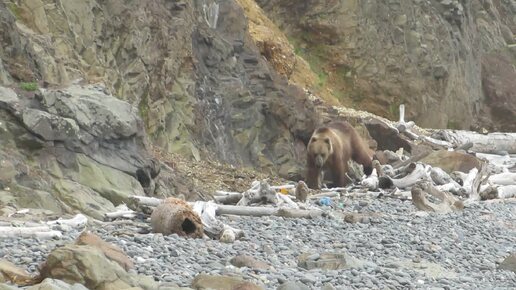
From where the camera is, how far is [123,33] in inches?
603

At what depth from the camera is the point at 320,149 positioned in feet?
50.6

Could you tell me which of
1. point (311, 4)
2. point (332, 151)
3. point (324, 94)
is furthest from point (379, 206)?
point (311, 4)

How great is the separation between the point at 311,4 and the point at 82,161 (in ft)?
69.6

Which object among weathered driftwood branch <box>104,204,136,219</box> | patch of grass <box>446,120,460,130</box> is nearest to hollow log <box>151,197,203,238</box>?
weathered driftwood branch <box>104,204,136,219</box>

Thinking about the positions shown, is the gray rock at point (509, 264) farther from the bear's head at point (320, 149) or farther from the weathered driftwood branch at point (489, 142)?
the weathered driftwood branch at point (489, 142)

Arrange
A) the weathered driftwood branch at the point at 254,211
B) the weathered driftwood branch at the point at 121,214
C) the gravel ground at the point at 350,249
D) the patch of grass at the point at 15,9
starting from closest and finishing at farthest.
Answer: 1. the gravel ground at the point at 350,249
2. the weathered driftwood branch at the point at 121,214
3. the weathered driftwood branch at the point at 254,211
4. the patch of grass at the point at 15,9

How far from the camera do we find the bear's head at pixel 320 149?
15.4 meters

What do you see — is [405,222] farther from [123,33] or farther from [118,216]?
[123,33]

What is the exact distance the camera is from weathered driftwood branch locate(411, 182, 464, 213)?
12.1 metres

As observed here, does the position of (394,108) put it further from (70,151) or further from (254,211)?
(70,151)

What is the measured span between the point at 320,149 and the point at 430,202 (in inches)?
131

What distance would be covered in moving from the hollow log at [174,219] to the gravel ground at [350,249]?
0.22 meters

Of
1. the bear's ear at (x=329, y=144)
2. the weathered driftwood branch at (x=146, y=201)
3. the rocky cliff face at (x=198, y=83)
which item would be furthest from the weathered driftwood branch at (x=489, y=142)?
the weathered driftwood branch at (x=146, y=201)

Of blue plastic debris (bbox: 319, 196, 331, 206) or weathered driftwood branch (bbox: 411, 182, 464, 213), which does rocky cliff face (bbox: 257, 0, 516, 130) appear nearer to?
weathered driftwood branch (bbox: 411, 182, 464, 213)
